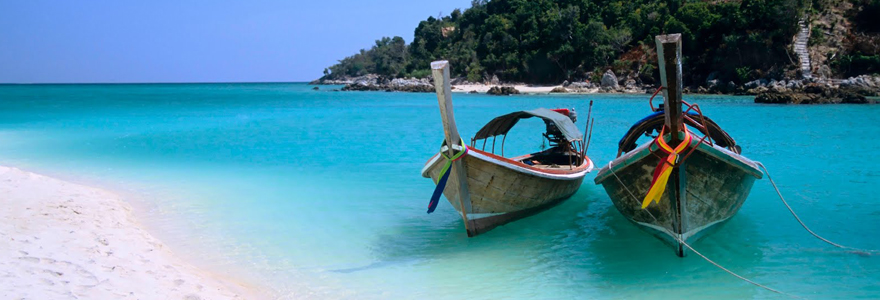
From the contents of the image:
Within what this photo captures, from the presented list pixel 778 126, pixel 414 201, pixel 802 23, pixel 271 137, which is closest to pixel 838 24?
pixel 802 23

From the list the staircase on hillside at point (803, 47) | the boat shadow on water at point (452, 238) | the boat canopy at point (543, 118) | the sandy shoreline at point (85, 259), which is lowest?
the boat shadow on water at point (452, 238)

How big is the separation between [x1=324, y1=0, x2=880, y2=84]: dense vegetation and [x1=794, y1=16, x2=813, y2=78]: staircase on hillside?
470 millimetres

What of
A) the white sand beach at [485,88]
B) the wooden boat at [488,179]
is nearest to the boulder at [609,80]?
the white sand beach at [485,88]

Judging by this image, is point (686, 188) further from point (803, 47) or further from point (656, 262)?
point (803, 47)

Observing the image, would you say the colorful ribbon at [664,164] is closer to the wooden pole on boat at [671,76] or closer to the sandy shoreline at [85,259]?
the wooden pole on boat at [671,76]

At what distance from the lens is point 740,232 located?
24.8 feet

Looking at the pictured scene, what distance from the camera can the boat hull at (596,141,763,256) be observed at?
586 centimetres

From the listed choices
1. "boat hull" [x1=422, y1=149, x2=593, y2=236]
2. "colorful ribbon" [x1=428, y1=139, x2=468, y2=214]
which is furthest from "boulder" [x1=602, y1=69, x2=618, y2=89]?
"colorful ribbon" [x1=428, y1=139, x2=468, y2=214]

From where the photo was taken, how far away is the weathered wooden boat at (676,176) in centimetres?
534

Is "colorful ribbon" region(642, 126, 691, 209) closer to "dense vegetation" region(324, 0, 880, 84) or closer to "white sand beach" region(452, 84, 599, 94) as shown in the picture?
"dense vegetation" region(324, 0, 880, 84)

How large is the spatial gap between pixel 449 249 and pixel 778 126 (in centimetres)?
1870

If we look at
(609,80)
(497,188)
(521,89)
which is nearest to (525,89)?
(521,89)

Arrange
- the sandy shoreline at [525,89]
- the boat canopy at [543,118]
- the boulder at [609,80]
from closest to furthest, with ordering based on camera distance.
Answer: the boat canopy at [543,118] → the sandy shoreline at [525,89] → the boulder at [609,80]

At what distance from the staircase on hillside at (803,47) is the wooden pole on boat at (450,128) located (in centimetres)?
3926
